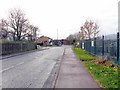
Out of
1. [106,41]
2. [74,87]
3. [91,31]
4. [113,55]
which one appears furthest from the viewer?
[91,31]

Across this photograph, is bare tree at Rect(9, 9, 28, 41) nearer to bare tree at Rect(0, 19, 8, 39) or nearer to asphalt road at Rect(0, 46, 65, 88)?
bare tree at Rect(0, 19, 8, 39)

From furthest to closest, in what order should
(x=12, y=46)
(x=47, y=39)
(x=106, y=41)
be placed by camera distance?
(x=47, y=39)
(x=12, y=46)
(x=106, y=41)

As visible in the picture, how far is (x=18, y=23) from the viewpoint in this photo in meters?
71.5

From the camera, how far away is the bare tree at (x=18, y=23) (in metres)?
71.6

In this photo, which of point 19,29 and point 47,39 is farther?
point 47,39

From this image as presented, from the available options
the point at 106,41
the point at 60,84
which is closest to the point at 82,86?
the point at 60,84

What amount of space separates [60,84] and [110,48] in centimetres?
930

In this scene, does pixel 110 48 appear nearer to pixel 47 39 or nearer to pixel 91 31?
pixel 91 31

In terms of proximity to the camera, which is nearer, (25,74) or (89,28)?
(25,74)

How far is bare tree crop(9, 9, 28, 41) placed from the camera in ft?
235

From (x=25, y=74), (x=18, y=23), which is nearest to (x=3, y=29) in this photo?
(x=18, y=23)

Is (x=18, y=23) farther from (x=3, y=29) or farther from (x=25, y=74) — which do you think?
(x=25, y=74)

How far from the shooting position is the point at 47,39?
150 m

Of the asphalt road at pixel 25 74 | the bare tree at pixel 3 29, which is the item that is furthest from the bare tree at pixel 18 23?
the asphalt road at pixel 25 74
